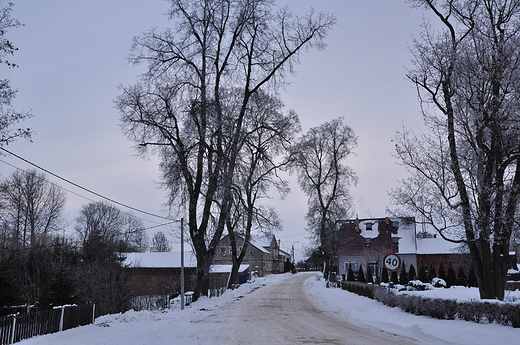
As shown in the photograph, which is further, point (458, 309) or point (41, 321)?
point (458, 309)

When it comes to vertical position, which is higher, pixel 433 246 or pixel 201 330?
pixel 433 246

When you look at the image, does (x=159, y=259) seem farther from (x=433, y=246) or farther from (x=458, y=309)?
(x=458, y=309)

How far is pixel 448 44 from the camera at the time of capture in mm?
16656

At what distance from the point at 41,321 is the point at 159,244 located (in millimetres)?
99299

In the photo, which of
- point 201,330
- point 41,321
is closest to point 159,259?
point 41,321

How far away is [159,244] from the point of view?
110938mm

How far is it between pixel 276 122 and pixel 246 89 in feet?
12.2

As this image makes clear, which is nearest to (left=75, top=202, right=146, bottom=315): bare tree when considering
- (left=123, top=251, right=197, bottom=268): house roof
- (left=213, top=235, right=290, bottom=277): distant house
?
(left=123, top=251, right=197, bottom=268): house roof

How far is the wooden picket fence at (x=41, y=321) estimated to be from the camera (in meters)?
12.1

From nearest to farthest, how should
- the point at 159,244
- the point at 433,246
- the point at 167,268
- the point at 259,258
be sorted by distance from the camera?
the point at 167,268
the point at 433,246
the point at 259,258
the point at 159,244

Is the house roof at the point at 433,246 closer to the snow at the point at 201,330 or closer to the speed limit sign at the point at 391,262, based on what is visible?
the snow at the point at 201,330

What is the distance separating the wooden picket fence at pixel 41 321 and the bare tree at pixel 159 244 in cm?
9336

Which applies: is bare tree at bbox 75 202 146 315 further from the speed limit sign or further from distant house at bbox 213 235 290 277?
distant house at bbox 213 235 290 277

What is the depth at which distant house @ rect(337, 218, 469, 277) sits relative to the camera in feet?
193
